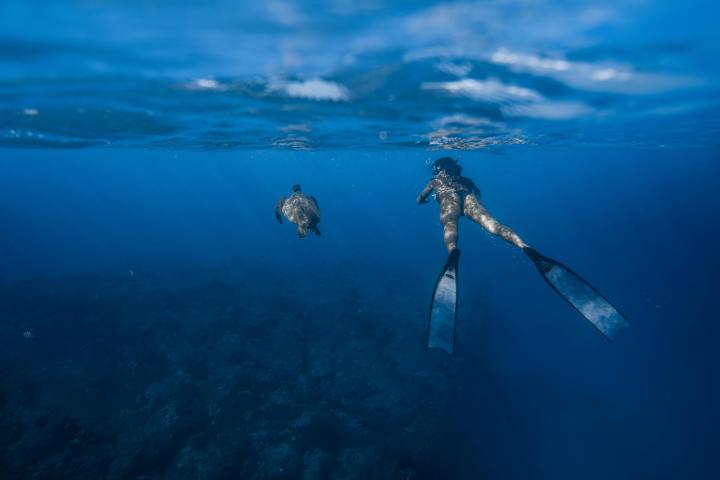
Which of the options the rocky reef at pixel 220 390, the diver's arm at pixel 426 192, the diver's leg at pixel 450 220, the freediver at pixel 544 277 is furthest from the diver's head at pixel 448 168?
the rocky reef at pixel 220 390

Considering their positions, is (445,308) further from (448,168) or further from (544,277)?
(448,168)

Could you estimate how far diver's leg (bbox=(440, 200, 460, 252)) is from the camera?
7.80 metres

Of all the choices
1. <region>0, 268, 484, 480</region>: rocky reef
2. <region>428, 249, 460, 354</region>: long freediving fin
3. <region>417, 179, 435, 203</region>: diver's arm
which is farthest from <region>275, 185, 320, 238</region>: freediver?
<region>0, 268, 484, 480</region>: rocky reef

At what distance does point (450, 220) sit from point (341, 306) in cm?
1082

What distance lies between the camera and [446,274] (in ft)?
22.2

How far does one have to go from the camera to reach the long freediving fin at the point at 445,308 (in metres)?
6.79

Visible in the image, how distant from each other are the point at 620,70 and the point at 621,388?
15745mm

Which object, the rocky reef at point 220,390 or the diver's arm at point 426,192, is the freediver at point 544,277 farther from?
the rocky reef at point 220,390

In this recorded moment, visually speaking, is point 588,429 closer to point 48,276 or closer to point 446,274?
point 446,274

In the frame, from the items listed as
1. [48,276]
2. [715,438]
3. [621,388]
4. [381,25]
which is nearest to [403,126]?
[381,25]

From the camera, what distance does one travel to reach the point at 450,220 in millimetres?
8320

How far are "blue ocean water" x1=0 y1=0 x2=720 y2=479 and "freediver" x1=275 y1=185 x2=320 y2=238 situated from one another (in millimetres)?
3896

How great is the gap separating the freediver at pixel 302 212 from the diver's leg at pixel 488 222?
4082 millimetres

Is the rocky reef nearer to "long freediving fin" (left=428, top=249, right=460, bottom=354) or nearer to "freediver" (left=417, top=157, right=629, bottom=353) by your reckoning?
"long freediving fin" (left=428, top=249, right=460, bottom=354)
